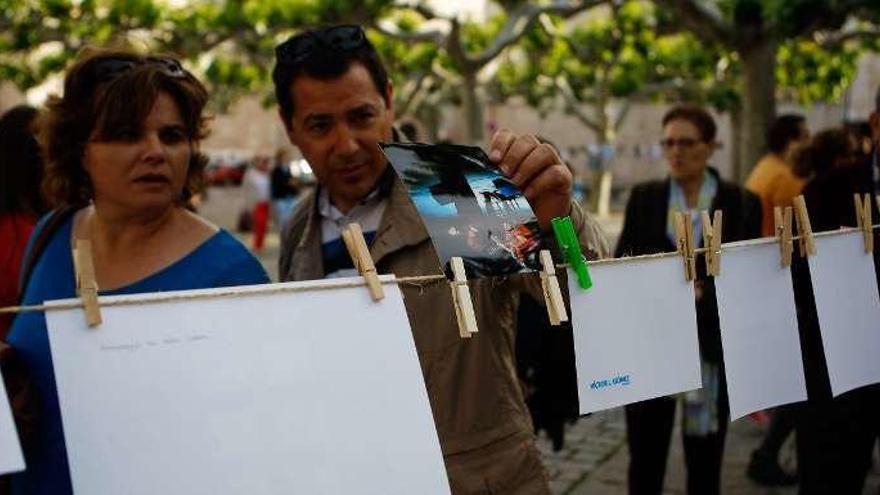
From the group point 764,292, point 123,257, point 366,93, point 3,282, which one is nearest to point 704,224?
point 764,292

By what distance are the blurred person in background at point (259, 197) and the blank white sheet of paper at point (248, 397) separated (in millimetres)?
14986

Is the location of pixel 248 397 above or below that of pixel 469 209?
below

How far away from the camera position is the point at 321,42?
233cm

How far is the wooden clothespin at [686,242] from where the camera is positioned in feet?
5.83

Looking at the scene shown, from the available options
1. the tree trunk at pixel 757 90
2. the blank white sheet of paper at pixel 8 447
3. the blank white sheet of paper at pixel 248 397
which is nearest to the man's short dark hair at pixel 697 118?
the blank white sheet of paper at pixel 248 397

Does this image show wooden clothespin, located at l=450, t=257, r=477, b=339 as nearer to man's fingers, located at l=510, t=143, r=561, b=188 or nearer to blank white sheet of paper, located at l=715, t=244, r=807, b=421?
man's fingers, located at l=510, t=143, r=561, b=188

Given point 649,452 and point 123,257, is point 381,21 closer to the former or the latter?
point 649,452

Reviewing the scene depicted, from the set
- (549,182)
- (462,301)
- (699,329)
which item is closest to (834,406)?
(699,329)

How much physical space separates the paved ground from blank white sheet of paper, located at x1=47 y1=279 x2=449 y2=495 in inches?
152

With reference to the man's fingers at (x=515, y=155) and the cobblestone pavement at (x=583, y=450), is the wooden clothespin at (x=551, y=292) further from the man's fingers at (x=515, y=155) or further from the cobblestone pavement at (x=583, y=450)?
the cobblestone pavement at (x=583, y=450)

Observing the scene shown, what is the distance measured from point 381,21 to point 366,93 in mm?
14814

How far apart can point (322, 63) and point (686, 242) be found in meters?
0.98

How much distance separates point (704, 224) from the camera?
1809 mm

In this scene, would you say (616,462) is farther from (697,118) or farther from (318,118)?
(318,118)
